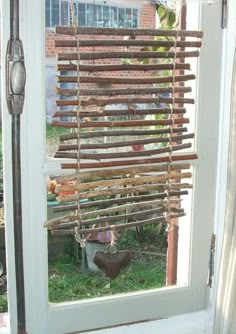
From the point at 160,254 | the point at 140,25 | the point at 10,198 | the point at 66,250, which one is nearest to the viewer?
the point at 10,198

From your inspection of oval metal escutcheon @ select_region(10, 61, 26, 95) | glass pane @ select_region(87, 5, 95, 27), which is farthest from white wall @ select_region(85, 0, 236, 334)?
oval metal escutcheon @ select_region(10, 61, 26, 95)

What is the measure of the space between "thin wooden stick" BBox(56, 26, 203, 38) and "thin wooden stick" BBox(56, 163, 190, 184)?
13.9 inches

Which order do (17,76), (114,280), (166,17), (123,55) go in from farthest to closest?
(114,280), (166,17), (123,55), (17,76)

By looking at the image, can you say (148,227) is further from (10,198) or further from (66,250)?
(10,198)

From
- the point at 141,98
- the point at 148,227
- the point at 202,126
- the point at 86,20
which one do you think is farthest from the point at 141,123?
the point at 148,227

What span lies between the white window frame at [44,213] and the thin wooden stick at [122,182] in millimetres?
65

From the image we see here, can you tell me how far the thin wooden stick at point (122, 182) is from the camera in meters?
1.17

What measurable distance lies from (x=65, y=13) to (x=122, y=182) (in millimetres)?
463

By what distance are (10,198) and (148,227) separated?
531mm

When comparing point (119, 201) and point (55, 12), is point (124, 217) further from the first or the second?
point (55, 12)

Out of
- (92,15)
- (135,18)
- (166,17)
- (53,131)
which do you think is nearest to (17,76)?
(53,131)

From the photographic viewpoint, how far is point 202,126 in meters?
1.31

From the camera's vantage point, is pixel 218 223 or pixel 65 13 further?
pixel 218 223

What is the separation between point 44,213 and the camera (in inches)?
47.2
